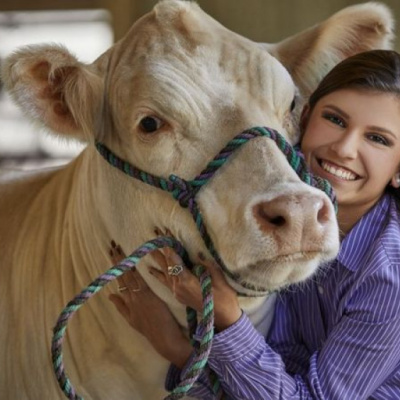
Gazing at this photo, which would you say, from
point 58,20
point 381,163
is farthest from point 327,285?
point 58,20

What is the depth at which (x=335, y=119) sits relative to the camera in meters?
2.11

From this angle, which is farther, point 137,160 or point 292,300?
point 292,300

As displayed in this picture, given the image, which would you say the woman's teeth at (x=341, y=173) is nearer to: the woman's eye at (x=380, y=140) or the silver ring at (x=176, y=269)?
the woman's eye at (x=380, y=140)

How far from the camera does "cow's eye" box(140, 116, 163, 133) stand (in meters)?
Answer: 1.83

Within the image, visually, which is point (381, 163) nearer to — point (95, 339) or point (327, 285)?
point (327, 285)

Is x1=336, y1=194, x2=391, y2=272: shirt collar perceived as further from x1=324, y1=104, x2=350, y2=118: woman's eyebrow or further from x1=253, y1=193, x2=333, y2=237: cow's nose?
x1=253, y1=193, x2=333, y2=237: cow's nose

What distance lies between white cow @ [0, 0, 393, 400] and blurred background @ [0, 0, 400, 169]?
2188 millimetres

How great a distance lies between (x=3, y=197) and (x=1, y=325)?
0.45 metres

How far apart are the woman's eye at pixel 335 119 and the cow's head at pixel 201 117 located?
0.31 feet

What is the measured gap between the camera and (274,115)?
6.23 feet

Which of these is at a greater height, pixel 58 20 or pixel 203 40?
pixel 203 40

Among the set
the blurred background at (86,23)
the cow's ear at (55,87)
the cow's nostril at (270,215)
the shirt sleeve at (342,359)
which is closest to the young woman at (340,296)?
the shirt sleeve at (342,359)

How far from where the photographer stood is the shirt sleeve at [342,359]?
1.89 metres

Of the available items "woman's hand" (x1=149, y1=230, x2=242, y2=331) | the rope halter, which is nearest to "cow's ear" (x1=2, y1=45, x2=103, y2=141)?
the rope halter
